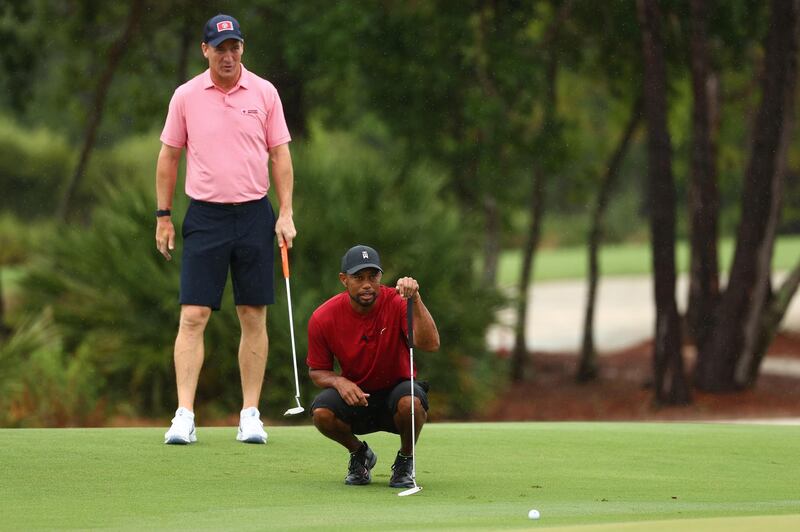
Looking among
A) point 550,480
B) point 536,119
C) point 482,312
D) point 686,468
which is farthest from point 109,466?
point 536,119

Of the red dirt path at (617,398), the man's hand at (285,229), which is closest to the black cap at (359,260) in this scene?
the man's hand at (285,229)

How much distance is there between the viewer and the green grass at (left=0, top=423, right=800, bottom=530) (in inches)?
259

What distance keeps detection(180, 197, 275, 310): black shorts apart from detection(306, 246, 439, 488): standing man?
4.22 ft

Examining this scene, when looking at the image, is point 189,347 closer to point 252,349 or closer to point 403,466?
point 252,349

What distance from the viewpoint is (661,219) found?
18781mm

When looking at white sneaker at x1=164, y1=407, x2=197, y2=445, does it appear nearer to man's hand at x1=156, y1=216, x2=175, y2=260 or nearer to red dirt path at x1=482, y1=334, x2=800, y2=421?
man's hand at x1=156, y1=216, x2=175, y2=260

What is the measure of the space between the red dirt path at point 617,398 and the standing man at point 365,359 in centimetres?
1079

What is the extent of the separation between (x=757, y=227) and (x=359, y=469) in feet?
41.4

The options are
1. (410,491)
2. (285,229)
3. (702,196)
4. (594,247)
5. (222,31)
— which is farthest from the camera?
(594,247)

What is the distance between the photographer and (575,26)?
23969 millimetres

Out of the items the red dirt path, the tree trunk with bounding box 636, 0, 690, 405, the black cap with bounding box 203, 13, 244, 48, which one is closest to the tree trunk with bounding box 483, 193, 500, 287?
the red dirt path

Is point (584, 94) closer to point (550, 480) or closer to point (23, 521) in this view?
point (550, 480)

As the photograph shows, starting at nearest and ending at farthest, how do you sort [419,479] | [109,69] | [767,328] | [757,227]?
[419,479], [757,227], [767,328], [109,69]

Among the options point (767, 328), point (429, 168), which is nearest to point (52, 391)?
point (429, 168)
